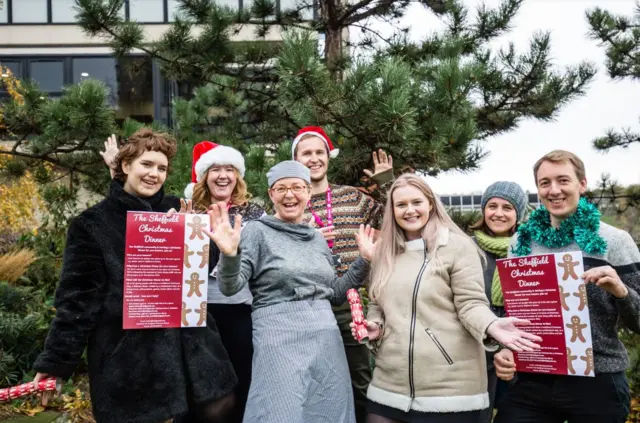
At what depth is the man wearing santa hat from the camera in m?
3.19

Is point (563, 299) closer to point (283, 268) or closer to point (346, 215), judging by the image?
point (283, 268)

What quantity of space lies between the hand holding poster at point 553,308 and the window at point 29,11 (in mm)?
18461

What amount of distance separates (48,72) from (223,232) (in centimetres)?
1743

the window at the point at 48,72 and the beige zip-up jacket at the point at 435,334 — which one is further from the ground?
the window at the point at 48,72

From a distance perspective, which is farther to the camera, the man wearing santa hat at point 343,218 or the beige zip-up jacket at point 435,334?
the man wearing santa hat at point 343,218

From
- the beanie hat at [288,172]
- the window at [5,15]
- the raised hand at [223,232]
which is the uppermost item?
the window at [5,15]

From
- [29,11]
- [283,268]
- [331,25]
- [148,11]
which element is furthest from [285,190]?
[29,11]

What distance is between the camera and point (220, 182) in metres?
3.21

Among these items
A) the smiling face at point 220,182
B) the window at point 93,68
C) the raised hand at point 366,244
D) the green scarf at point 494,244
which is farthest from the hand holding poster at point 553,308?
the window at point 93,68

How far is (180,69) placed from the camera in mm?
5754

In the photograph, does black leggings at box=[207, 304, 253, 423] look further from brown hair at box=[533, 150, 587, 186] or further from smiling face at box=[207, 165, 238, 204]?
brown hair at box=[533, 150, 587, 186]

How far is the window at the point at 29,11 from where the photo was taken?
1692 cm

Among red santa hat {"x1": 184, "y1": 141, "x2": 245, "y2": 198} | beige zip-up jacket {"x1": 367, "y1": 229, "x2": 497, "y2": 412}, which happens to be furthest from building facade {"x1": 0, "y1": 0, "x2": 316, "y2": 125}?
beige zip-up jacket {"x1": 367, "y1": 229, "x2": 497, "y2": 412}

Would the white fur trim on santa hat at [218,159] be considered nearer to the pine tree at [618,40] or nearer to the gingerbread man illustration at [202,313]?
the gingerbread man illustration at [202,313]
